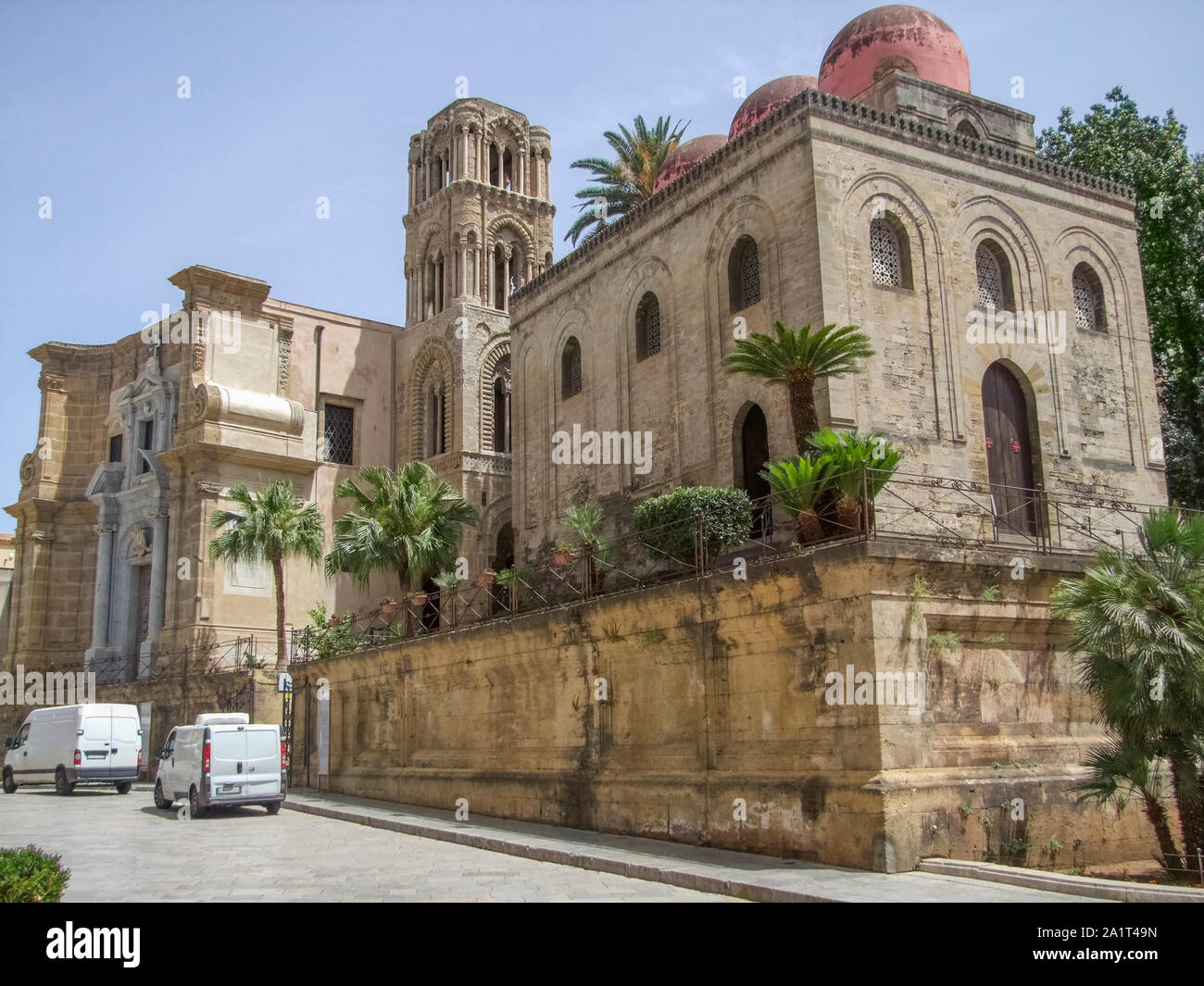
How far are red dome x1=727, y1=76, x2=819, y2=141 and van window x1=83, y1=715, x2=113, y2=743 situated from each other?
20.2m

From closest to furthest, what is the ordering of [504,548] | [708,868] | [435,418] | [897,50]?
[708,868], [897,50], [504,548], [435,418]

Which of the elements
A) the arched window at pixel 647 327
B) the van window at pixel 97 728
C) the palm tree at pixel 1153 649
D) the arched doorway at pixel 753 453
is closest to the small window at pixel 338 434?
Answer: the van window at pixel 97 728

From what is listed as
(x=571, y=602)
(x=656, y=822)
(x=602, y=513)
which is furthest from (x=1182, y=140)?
(x=656, y=822)

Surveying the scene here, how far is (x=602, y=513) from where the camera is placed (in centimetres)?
2491

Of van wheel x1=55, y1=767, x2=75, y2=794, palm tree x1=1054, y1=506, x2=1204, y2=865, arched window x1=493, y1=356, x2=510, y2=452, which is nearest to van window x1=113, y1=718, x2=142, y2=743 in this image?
van wheel x1=55, y1=767, x2=75, y2=794

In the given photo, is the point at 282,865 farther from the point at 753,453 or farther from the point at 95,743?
the point at 95,743

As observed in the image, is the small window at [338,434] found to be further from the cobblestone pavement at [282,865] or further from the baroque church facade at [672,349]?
the cobblestone pavement at [282,865]

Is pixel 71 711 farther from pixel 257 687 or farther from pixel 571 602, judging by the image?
pixel 571 602

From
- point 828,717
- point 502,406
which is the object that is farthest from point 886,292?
point 502,406

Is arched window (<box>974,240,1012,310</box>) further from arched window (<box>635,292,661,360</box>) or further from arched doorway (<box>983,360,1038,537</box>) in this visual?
arched window (<box>635,292,661,360</box>)

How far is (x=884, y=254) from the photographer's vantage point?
20.9 meters

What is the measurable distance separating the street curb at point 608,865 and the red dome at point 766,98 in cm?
1680

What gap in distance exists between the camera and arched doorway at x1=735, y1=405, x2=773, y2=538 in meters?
21.4

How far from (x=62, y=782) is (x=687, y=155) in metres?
22.2
